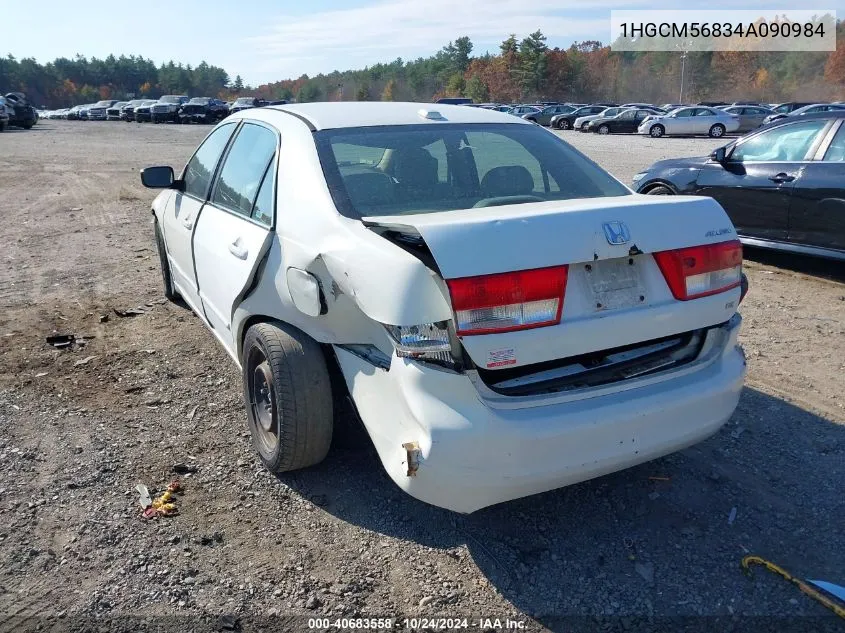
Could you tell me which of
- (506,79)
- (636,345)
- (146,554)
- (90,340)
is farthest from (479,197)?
(506,79)

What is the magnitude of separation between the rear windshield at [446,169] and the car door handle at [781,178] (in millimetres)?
3925

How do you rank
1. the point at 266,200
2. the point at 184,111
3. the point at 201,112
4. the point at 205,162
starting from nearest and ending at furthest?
the point at 266,200 < the point at 205,162 < the point at 201,112 < the point at 184,111

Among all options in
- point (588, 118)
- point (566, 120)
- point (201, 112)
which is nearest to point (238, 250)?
point (588, 118)

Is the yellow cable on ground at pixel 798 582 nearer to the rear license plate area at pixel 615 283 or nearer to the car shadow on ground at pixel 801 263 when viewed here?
the rear license plate area at pixel 615 283

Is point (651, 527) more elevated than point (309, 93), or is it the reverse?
point (309, 93)

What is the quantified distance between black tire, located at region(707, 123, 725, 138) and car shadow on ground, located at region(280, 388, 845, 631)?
111 feet

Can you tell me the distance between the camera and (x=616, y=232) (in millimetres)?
2586

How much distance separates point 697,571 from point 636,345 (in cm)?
90

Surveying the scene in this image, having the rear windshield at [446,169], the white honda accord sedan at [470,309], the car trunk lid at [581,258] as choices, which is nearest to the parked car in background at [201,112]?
the rear windshield at [446,169]

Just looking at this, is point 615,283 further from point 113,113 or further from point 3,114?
point 113,113

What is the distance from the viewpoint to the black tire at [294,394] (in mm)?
3059

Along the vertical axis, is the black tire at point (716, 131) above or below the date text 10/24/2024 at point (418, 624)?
below

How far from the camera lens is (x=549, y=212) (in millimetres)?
2611

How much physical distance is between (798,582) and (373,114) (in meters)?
2.94
